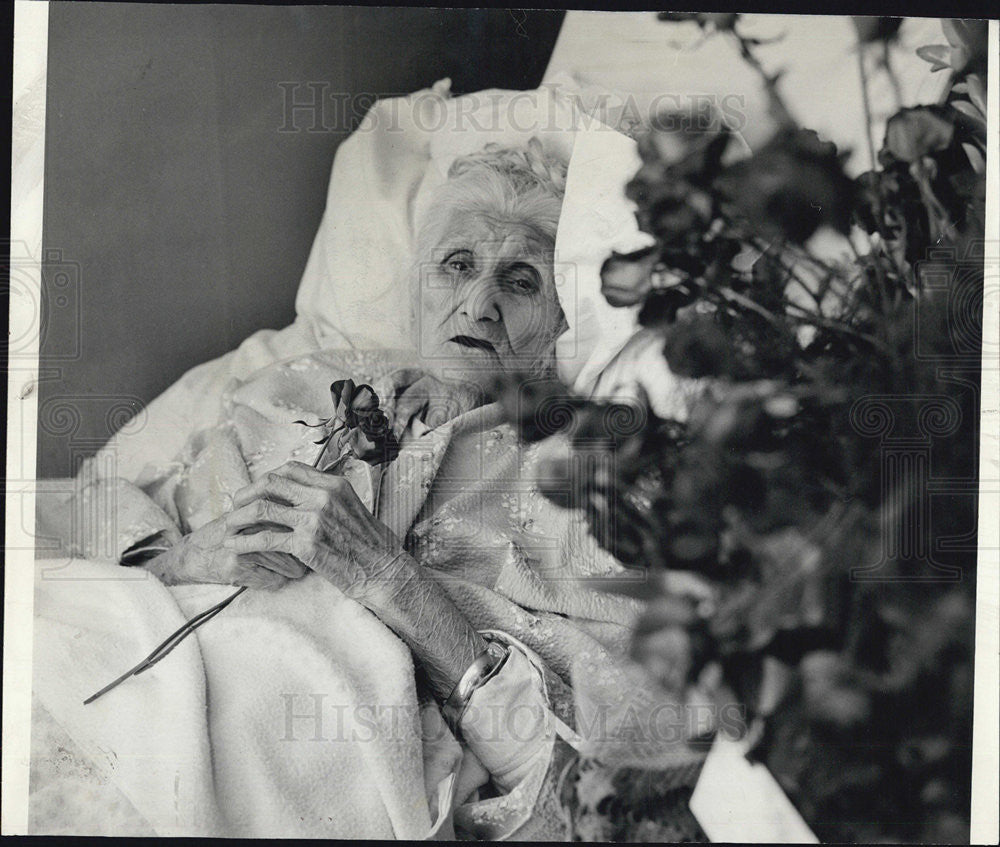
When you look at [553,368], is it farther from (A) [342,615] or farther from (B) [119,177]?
(B) [119,177]

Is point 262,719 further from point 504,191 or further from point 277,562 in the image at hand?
point 504,191

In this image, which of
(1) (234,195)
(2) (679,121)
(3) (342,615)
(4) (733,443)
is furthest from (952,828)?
(1) (234,195)

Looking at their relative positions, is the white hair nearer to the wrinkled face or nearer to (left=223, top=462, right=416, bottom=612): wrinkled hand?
the wrinkled face

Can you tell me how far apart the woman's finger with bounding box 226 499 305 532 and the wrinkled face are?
36 cm

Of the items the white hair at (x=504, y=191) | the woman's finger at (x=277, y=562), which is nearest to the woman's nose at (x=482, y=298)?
the white hair at (x=504, y=191)

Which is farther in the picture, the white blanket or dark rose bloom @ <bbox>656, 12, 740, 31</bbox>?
dark rose bloom @ <bbox>656, 12, 740, 31</bbox>

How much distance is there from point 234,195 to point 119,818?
3.68 ft

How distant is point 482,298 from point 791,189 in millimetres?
599

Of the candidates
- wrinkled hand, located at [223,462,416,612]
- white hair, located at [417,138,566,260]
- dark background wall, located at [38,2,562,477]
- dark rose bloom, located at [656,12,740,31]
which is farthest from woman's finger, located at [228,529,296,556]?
dark rose bloom, located at [656,12,740,31]

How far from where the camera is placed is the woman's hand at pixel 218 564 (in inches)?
67.0

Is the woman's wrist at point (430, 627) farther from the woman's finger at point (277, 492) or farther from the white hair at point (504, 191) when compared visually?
the white hair at point (504, 191)

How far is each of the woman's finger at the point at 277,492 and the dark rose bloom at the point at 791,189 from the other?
0.92 meters

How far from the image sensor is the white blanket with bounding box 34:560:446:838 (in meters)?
1.68

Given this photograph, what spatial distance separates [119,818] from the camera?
1.70 m
